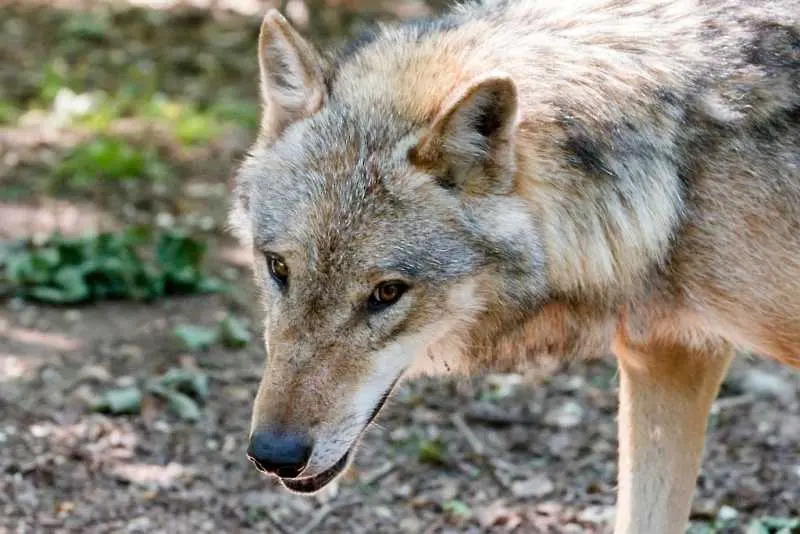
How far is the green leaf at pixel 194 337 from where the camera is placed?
6.25 metres

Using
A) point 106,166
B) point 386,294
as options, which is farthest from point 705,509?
point 106,166

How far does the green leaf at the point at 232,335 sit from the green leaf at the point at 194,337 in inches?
2.2

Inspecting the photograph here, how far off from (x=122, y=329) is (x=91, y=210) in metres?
1.48

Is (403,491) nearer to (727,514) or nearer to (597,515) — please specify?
(597,515)

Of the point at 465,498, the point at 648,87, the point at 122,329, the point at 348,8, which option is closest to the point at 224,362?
the point at 122,329

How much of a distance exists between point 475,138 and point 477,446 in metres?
2.30

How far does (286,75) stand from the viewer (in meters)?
4.17

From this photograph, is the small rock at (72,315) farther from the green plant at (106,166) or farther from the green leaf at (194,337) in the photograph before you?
the green plant at (106,166)

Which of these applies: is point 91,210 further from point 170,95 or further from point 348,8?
point 348,8

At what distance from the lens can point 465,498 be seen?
5.38 meters

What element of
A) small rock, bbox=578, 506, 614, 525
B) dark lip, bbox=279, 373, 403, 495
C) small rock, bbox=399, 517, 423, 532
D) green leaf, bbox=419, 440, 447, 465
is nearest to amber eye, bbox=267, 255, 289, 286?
dark lip, bbox=279, 373, 403, 495

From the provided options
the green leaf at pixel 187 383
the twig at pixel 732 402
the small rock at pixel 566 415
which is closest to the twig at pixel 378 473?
the small rock at pixel 566 415

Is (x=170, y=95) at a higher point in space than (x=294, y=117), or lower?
lower

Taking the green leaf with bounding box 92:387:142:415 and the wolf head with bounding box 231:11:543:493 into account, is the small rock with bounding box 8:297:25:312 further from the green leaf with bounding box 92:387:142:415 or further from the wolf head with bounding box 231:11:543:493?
the wolf head with bounding box 231:11:543:493
